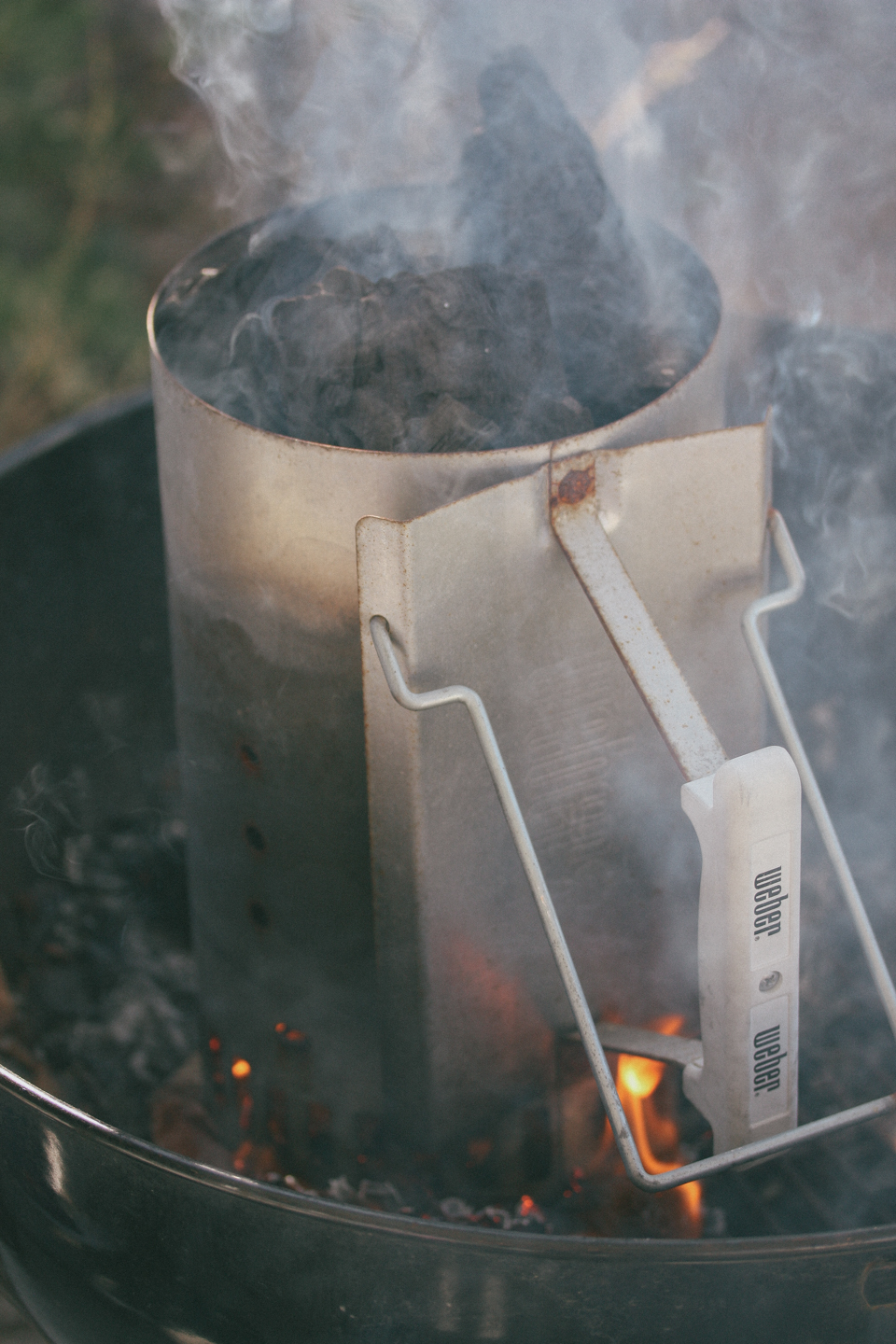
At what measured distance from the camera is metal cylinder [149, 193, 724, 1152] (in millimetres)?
1136

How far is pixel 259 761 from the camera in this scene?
127 centimetres

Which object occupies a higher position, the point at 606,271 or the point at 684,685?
the point at 606,271

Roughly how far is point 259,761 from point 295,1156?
1.47 ft

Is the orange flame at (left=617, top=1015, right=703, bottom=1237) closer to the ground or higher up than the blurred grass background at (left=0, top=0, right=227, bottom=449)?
closer to the ground

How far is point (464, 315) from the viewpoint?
46.5 inches

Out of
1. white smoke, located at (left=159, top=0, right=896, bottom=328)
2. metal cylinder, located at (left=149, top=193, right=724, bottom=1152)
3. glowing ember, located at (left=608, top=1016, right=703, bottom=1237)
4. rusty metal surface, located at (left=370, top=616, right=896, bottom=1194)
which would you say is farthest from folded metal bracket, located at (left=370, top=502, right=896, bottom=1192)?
white smoke, located at (left=159, top=0, right=896, bottom=328)

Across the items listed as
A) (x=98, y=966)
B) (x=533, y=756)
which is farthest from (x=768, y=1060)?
(x=98, y=966)

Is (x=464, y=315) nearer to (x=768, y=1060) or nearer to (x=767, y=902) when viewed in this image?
(x=767, y=902)

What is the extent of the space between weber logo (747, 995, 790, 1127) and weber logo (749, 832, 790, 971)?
0.05 meters

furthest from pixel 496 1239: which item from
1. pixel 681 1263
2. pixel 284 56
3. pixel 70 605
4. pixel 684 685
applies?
pixel 284 56

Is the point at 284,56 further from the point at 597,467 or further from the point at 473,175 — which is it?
the point at 597,467

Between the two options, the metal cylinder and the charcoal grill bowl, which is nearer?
→ the charcoal grill bowl

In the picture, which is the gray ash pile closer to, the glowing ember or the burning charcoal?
the burning charcoal

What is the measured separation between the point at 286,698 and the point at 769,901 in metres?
0.45
